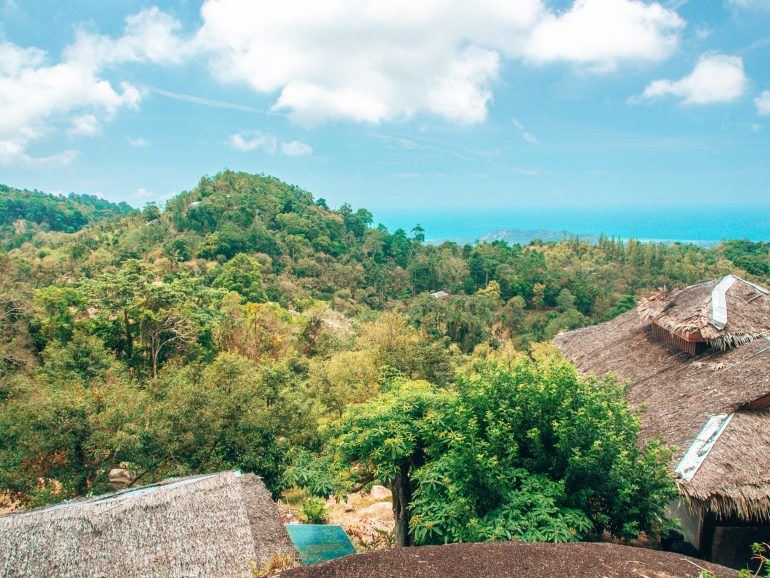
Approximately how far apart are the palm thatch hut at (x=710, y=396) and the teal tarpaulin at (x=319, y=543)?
5.38 meters

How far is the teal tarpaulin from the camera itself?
26.0ft

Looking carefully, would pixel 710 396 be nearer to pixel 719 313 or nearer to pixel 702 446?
pixel 702 446

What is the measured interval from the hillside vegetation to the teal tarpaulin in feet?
2.32

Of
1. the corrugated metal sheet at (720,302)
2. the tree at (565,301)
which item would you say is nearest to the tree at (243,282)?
the tree at (565,301)

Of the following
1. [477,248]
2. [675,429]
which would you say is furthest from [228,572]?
[477,248]

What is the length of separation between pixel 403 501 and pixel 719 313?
7.18m

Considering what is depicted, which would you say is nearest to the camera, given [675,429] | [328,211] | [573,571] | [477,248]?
[573,571]

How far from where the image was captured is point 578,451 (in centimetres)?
591

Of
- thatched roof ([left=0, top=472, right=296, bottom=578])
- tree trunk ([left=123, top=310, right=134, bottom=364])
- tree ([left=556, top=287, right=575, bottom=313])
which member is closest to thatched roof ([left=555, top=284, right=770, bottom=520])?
thatched roof ([left=0, top=472, right=296, bottom=578])

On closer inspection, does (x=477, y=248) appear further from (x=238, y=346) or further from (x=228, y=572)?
(x=228, y=572)

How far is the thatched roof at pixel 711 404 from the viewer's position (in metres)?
6.74

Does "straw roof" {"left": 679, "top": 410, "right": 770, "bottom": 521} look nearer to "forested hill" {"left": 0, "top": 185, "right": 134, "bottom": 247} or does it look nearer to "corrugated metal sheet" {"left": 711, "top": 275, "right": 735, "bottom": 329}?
"corrugated metal sheet" {"left": 711, "top": 275, "right": 735, "bottom": 329}

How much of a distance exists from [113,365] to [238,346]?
6.04 m

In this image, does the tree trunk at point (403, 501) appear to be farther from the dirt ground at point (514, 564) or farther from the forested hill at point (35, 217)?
the forested hill at point (35, 217)
